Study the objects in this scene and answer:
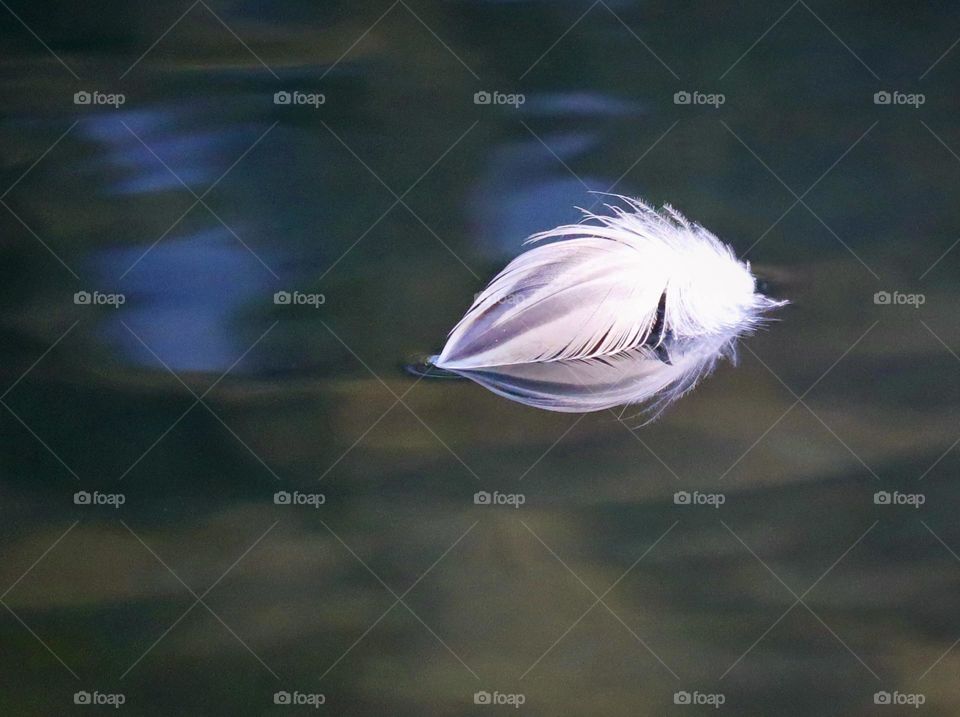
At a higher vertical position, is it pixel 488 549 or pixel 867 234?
pixel 867 234

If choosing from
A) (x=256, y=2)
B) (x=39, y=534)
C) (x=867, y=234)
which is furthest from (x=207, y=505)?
(x=867, y=234)

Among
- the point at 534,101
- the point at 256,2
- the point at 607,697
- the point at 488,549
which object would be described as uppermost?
the point at 256,2

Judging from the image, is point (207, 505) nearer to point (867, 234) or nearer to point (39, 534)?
point (39, 534)
